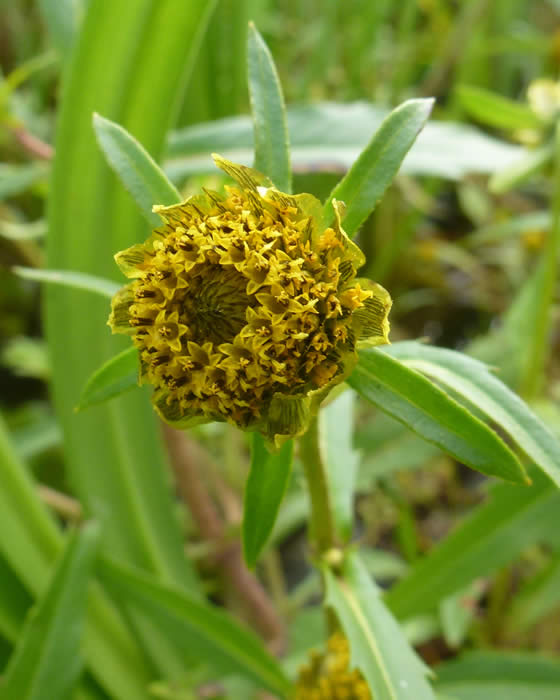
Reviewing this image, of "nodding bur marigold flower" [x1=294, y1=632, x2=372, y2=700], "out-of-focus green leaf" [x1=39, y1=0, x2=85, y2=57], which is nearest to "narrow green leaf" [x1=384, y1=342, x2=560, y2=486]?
"nodding bur marigold flower" [x1=294, y1=632, x2=372, y2=700]

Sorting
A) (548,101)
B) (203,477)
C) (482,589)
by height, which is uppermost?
(548,101)

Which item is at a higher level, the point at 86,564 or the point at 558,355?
the point at 558,355

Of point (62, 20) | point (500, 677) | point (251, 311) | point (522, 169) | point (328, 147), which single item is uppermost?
point (62, 20)

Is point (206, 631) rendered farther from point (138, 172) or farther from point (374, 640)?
point (138, 172)

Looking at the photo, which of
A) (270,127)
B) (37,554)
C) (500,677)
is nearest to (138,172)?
(270,127)

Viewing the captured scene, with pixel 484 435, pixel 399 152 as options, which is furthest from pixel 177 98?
pixel 484 435

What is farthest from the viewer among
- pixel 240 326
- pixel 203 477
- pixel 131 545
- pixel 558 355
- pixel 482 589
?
pixel 558 355

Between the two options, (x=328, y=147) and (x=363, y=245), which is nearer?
(x=328, y=147)

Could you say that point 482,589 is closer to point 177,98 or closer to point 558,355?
point 558,355
